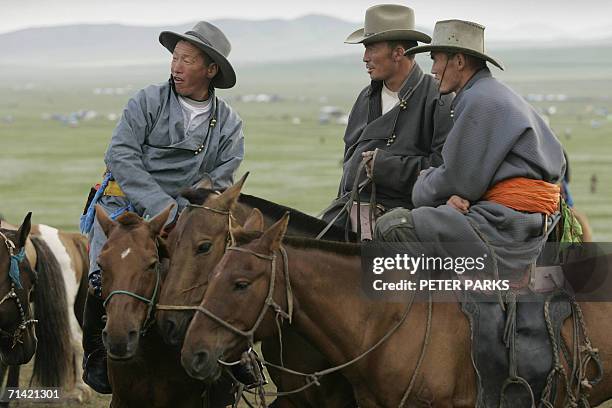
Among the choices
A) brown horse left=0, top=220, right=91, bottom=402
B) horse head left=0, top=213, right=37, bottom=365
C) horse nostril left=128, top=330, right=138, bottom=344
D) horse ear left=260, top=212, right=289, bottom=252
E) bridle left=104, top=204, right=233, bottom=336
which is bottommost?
brown horse left=0, top=220, right=91, bottom=402

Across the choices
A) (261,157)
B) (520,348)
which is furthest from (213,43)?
(261,157)

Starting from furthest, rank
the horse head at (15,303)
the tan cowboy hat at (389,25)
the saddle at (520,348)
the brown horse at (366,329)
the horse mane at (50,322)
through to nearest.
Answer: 1. the horse mane at (50,322)
2. the horse head at (15,303)
3. the tan cowboy hat at (389,25)
4. the saddle at (520,348)
5. the brown horse at (366,329)

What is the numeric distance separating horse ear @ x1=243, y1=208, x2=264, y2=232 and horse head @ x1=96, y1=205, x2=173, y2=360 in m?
0.68

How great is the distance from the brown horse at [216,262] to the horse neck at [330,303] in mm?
437

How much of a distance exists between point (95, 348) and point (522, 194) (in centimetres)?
317

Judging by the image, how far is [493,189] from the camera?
19.6 feet

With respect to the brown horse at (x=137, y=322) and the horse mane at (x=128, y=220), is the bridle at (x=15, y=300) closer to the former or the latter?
the brown horse at (x=137, y=322)

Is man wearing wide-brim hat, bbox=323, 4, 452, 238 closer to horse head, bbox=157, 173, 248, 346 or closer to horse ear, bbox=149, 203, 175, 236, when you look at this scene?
horse head, bbox=157, 173, 248, 346

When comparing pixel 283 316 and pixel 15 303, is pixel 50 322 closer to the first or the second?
pixel 15 303

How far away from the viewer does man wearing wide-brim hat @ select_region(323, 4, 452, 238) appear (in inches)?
280

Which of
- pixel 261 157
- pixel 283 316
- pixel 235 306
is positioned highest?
pixel 235 306

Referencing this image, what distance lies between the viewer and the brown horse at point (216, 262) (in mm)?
5836

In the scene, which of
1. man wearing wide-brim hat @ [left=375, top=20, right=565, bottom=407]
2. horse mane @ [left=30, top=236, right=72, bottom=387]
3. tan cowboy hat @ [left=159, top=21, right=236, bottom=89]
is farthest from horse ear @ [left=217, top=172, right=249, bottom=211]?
horse mane @ [left=30, top=236, right=72, bottom=387]

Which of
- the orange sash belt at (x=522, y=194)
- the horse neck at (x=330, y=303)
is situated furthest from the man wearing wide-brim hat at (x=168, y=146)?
the orange sash belt at (x=522, y=194)
